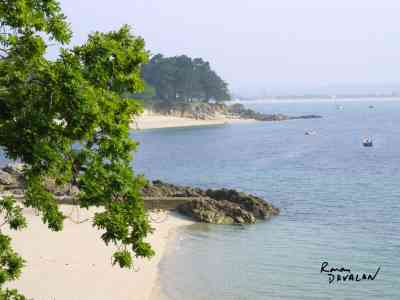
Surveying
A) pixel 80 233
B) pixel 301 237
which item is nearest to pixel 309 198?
pixel 301 237

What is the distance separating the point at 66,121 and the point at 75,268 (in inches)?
475

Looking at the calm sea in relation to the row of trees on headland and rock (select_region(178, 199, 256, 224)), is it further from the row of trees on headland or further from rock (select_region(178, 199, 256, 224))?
the row of trees on headland

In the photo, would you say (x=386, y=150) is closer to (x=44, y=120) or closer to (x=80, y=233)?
(x=80, y=233)

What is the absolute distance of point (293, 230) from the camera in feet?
92.9

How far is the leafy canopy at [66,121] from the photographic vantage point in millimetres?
8930

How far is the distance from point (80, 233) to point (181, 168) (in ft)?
106

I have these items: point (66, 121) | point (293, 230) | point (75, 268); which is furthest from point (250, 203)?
point (66, 121)

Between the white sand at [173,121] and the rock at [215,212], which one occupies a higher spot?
the white sand at [173,121]

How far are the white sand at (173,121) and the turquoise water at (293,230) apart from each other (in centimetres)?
5438

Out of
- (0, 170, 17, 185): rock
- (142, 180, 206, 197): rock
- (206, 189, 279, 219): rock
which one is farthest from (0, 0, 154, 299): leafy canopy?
(0, 170, 17, 185): rock

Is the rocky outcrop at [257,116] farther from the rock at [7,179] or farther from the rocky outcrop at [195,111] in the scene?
the rock at [7,179]

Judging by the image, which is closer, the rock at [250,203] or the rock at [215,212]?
the rock at [215,212]

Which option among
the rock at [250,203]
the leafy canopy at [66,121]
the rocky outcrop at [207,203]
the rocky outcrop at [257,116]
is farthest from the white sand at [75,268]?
the rocky outcrop at [257,116]

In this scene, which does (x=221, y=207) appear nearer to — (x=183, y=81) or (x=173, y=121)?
(x=173, y=121)
